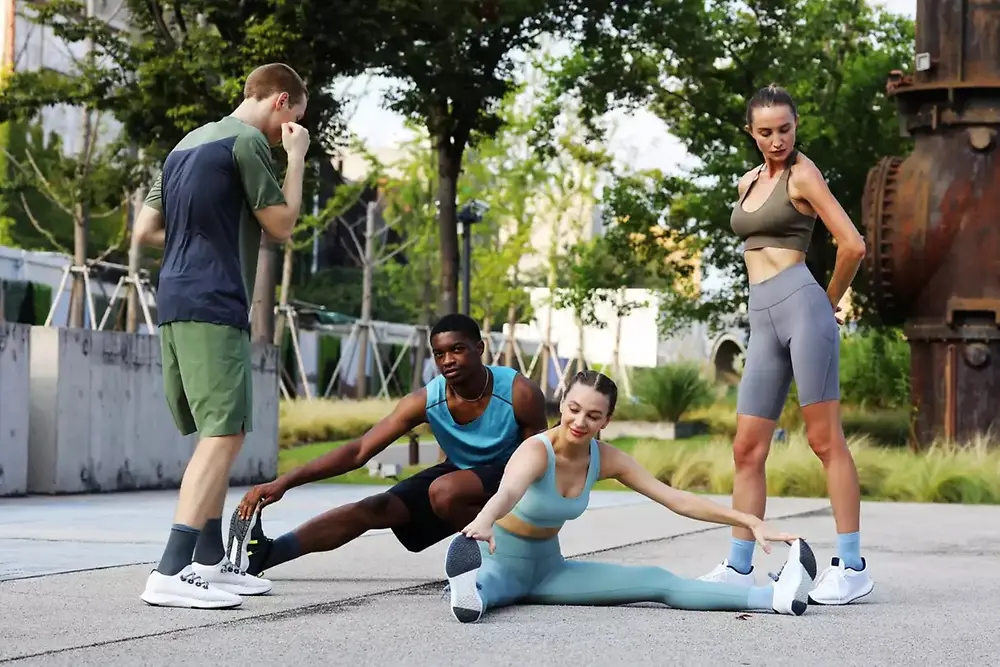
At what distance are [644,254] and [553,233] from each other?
16280 mm

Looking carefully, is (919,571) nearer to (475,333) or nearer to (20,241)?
(475,333)

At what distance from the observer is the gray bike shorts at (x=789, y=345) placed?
6398 millimetres

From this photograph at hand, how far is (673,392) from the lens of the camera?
29.1 metres

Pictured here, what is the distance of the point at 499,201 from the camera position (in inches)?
1655

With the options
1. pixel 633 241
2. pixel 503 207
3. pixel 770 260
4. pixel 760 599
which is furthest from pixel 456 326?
pixel 503 207

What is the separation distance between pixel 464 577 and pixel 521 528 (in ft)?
1.65

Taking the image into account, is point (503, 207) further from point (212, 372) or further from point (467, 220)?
point (212, 372)

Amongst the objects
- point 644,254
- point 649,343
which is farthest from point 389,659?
point 649,343

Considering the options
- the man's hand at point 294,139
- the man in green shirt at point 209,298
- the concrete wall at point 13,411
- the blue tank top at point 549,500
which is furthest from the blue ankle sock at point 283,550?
the concrete wall at point 13,411

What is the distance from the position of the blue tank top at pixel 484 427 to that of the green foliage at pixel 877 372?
22.6 meters

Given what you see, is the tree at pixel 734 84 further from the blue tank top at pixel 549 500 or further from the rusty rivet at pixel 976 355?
the blue tank top at pixel 549 500

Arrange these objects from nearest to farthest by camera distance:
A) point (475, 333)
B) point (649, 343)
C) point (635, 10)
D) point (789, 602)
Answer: point (789, 602), point (475, 333), point (635, 10), point (649, 343)

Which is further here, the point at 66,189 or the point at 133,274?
the point at 66,189

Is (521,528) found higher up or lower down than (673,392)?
lower down
